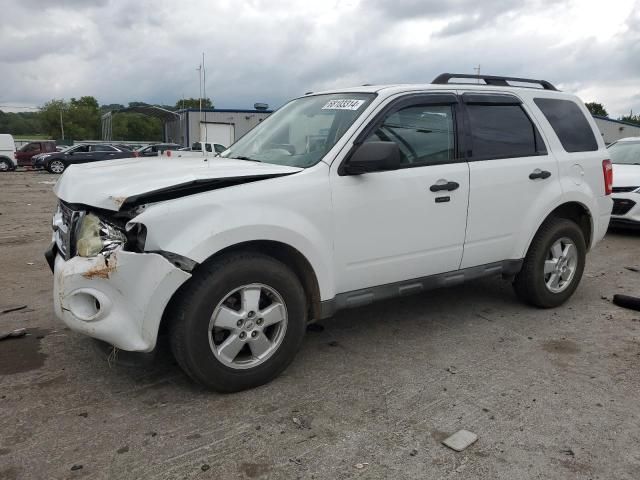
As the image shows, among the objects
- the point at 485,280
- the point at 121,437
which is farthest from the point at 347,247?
the point at 485,280

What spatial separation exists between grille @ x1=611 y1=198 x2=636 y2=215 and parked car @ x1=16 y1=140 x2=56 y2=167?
30547 millimetres

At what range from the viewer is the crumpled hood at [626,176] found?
8.19m

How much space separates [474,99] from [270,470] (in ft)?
10.4

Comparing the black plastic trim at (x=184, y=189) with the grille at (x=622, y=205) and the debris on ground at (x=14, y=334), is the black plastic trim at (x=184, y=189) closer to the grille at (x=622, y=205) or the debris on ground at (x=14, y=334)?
the debris on ground at (x=14, y=334)

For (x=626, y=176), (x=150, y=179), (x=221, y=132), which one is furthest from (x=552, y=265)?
(x=221, y=132)

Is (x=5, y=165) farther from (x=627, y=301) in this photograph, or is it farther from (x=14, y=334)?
(x=627, y=301)

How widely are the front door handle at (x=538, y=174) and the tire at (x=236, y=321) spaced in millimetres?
2285

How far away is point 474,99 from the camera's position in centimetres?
429

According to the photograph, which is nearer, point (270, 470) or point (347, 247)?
point (270, 470)

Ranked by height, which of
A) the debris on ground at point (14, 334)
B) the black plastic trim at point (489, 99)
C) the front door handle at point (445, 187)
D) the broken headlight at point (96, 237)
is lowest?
the debris on ground at point (14, 334)

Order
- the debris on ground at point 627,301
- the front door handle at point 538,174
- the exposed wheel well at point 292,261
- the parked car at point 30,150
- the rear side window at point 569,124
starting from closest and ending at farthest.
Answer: the exposed wheel well at point 292,261 < the front door handle at point 538,174 < the rear side window at point 569,124 < the debris on ground at point 627,301 < the parked car at point 30,150

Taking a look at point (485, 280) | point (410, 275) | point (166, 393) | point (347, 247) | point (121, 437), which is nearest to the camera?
point (121, 437)

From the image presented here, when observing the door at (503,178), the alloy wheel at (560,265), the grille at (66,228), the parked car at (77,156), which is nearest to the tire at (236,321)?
the grille at (66,228)

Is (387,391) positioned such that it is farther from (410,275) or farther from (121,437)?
(121,437)
